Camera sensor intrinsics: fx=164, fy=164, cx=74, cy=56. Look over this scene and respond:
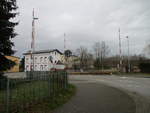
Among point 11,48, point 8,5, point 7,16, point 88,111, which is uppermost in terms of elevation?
point 8,5

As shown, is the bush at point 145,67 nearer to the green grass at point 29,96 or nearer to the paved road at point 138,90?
the paved road at point 138,90

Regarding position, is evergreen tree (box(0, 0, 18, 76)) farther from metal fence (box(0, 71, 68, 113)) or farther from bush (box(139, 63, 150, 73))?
bush (box(139, 63, 150, 73))

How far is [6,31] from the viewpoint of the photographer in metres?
13.9

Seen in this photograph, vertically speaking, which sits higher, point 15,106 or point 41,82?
point 41,82

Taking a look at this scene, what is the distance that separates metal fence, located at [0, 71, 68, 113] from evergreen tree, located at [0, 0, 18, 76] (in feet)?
23.2

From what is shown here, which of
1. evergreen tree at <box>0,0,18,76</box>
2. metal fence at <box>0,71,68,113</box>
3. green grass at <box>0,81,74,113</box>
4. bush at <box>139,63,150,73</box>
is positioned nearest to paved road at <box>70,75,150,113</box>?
green grass at <box>0,81,74,113</box>

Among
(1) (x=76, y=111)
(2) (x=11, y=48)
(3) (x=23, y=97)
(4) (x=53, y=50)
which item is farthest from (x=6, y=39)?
(4) (x=53, y=50)

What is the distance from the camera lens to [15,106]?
20.0 feet

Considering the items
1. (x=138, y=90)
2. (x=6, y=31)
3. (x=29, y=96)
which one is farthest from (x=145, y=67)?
(x=29, y=96)

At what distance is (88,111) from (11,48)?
10.5 metres

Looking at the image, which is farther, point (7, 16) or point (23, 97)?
point (7, 16)

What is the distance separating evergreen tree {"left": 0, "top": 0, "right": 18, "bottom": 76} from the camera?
541 inches

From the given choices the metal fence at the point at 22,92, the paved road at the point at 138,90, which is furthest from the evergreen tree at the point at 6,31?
the paved road at the point at 138,90

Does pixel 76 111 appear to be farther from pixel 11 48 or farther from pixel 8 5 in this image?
pixel 8 5
